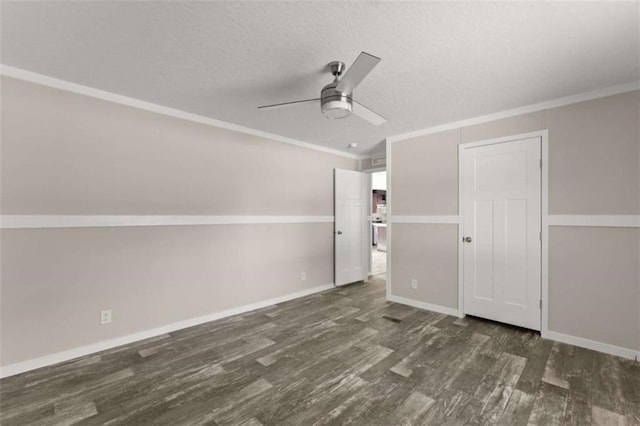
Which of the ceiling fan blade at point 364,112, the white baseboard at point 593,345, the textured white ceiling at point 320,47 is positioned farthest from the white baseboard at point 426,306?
the ceiling fan blade at point 364,112

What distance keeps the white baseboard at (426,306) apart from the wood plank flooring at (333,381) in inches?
16.4

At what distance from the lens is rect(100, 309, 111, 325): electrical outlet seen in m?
2.70

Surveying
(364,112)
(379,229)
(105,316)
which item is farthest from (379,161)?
(379,229)

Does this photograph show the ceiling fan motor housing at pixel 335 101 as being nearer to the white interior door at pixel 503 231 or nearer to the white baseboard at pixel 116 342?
the white interior door at pixel 503 231

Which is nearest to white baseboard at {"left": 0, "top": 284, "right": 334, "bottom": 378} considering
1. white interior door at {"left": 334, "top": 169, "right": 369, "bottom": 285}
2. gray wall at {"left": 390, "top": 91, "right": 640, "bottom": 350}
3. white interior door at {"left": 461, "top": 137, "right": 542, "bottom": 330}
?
white interior door at {"left": 334, "top": 169, "right": 369, "bottom": 285}

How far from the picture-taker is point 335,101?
7.04 feet

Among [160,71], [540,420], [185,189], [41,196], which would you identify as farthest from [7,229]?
[540,420]

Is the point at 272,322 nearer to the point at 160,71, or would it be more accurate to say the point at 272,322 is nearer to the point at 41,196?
the point at 41,196

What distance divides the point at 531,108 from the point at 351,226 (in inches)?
123

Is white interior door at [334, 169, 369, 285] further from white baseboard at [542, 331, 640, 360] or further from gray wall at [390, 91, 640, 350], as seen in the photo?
white baseboard at [542, 331, 640, 360]

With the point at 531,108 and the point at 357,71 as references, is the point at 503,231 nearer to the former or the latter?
the point at 531,108

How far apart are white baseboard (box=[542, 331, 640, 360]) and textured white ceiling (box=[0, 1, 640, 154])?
240 centimetres

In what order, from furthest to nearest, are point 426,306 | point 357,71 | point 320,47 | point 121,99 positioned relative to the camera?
point 426,306 < point 121,99 < point 320,47 < point 357,71

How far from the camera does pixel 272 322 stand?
→ 11.2 feet
